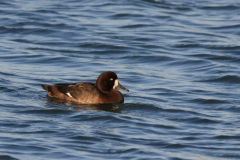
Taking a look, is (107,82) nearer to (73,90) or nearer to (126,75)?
(73,90)

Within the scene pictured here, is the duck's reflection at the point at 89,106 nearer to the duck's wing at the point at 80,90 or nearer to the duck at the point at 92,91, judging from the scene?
the duck at the point at 92,91

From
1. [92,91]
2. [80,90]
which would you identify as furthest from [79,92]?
[92,91]

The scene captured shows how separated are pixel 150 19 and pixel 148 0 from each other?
301 centimetres

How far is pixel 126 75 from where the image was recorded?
13.1m

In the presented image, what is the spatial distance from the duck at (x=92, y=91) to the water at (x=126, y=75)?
0.19m

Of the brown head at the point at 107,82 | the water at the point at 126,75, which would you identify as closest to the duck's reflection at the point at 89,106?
the water at the point at 126,75

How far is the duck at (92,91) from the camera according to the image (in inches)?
418

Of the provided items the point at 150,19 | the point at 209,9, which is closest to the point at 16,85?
the point at 150,19

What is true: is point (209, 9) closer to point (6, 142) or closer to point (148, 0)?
point (148, 0)

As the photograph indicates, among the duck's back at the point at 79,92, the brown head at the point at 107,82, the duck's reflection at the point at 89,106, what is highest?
the brown head at the point at 107,82

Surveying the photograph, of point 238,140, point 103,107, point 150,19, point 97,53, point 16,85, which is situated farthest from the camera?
point 150,19

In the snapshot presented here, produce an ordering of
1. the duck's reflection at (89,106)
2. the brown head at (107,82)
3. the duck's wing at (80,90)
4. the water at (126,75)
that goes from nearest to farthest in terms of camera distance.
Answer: the water at (126,75) → the duck's reflection at (89,106) → the duck's wing at (80,90) → the brown head at (107,82)

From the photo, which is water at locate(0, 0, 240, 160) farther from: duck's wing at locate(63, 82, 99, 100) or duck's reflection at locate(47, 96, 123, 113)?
duck's wing at locate(63, 82, 99, 100)

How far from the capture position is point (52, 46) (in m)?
16.1
